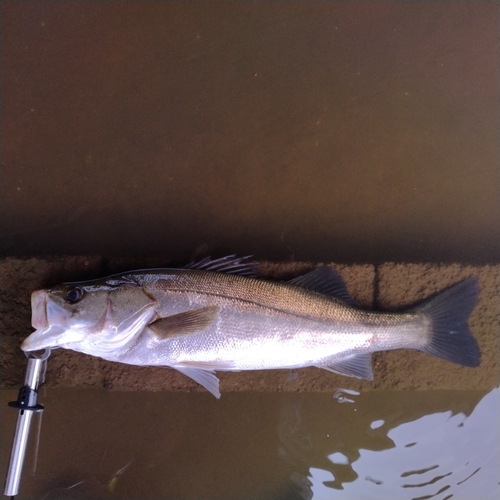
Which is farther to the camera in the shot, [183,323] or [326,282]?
[326,282]

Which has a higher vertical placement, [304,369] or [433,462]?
[304,369]

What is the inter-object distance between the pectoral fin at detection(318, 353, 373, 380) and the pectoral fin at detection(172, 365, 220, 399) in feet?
2.02

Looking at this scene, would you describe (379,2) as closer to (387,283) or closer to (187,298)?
(387,283)

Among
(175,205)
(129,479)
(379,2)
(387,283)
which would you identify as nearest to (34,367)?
(129,479)

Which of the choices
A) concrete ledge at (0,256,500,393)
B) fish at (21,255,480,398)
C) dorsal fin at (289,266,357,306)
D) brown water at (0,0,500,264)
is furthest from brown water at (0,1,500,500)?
fish at (21,255,480,398)

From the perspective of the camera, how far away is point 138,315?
1.98 metres

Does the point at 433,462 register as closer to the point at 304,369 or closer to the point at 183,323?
the point at 304,369

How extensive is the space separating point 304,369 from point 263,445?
59 centimetres

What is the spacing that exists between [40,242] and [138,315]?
0.93 metres

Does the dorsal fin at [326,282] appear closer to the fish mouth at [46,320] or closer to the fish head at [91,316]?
the fish head at [91,316]

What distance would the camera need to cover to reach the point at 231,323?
204 centimetres

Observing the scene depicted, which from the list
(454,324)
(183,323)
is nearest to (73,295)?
(183,323)

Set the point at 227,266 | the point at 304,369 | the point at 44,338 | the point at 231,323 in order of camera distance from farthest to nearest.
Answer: the point at 304,369, the point at 227,266, the point at 231,323, the point at 44,338

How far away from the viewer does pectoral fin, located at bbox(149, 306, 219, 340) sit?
198 centimetres
